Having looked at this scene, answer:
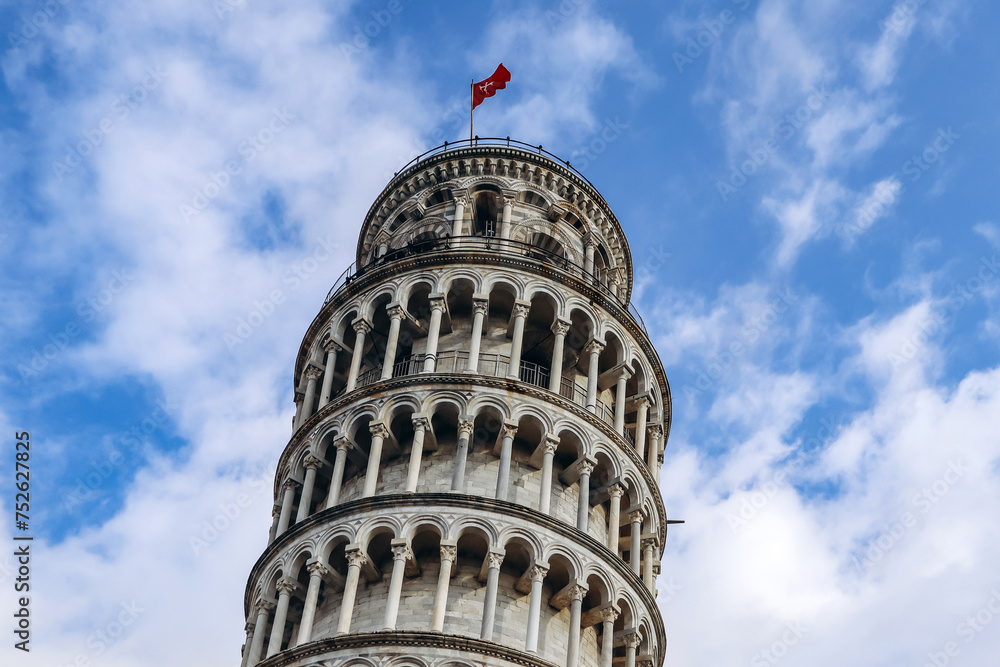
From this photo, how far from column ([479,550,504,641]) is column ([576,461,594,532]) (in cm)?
315

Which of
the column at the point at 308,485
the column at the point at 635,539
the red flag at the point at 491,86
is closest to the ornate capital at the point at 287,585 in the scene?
the column at the point at 308,485

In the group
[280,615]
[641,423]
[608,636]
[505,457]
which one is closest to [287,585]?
[280,615]

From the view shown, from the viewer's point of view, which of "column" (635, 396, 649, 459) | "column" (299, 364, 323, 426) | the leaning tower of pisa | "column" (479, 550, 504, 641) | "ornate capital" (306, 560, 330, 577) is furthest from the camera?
"column" (635, 396, 649, 459)

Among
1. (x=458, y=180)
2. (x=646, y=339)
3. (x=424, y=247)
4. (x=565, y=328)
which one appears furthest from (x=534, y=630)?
(x=458, y=180)

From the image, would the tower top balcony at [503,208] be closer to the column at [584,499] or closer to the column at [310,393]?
the column at [310,393]

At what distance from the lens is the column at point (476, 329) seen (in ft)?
127

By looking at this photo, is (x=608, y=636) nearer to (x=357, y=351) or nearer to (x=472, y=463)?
(x=472, y=463)

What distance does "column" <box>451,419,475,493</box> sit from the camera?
35.4m

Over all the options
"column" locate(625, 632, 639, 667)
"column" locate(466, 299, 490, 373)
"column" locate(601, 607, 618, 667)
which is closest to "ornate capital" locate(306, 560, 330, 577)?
"column" locate(466, 299, 490, 373)

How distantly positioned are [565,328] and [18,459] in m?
17.9

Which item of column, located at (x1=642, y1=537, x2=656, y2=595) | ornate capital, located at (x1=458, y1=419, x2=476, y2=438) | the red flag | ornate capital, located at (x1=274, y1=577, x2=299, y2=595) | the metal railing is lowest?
ornate capital, located at (x1=274, y1=577, x2=299, y2=595)

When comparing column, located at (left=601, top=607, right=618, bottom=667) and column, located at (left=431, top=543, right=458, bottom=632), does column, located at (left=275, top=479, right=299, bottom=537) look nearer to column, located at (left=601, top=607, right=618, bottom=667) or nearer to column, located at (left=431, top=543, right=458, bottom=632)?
column, located at (left=431, top=543, right=458, bottom=632)

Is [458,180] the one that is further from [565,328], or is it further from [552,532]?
[552,532]

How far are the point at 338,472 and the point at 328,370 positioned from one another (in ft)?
17.4
